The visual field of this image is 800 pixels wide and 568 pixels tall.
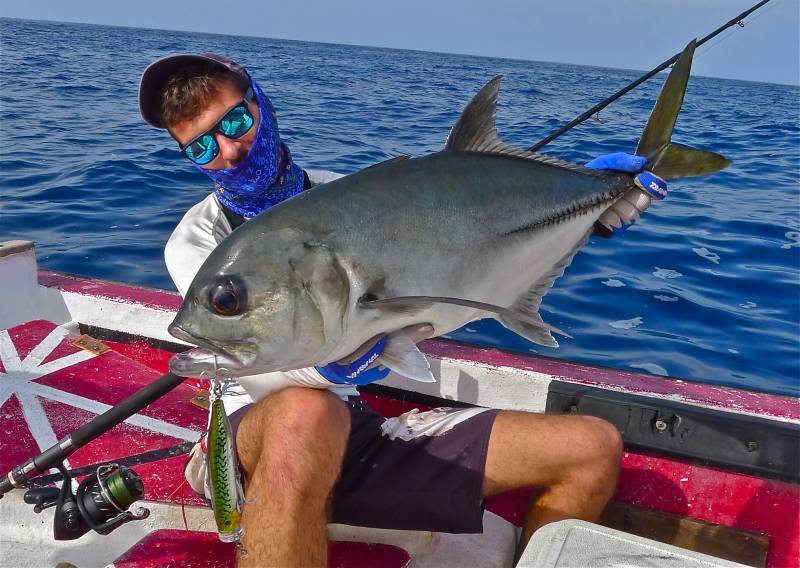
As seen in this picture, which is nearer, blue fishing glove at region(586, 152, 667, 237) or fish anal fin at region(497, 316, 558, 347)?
fish anal fin at region(497, 316, 558, 347)

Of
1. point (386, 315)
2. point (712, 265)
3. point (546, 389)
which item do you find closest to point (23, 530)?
point (386, 315)

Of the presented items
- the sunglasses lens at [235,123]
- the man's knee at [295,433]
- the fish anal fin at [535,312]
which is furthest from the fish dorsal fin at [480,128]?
the man's knee at [295,433]

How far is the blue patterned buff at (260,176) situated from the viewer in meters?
2.51

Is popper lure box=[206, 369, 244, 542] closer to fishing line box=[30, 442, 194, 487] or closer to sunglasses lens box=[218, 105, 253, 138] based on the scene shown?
fishing line box=[30, 442, 194, 487]

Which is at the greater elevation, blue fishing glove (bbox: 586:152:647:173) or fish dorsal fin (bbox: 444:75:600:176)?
fish dorsal fin (bbox: 444:75:600:176)

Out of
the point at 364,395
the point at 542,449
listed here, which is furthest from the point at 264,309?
the point at 364,395

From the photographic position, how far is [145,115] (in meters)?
2.59

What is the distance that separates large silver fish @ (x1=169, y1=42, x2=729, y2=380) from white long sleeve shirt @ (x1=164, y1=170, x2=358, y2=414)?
0.57 meters

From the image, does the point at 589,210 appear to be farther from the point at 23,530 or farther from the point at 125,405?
the point at 23,530

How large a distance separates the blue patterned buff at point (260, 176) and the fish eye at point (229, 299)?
886 millimetres

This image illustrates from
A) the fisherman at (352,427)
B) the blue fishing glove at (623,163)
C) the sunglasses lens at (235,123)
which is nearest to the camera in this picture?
the fisherman at (352,427)

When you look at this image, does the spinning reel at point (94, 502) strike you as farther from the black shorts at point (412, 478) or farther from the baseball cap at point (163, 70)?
the baseball cap at point (163, 70)

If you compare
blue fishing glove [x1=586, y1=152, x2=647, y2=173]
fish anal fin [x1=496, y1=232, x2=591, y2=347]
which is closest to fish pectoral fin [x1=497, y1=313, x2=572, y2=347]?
fish anal fin [x1=496, y1=232, x2=591, y2=347]

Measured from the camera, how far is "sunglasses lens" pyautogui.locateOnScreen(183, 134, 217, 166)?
2.46m
